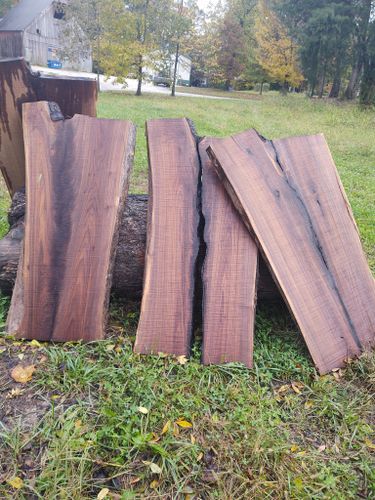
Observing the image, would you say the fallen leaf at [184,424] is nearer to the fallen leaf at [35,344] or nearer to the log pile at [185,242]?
the log pile at [185,242]

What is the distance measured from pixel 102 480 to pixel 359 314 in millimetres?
1645

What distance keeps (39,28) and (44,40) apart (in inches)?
39.0

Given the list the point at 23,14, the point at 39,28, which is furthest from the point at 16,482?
the point at 23,14

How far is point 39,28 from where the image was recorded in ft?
96.3

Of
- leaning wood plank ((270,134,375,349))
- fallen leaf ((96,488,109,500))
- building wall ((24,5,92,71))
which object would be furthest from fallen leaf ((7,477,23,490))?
building wall ((24,5,92,71))

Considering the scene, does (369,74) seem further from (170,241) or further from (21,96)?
(170,241)

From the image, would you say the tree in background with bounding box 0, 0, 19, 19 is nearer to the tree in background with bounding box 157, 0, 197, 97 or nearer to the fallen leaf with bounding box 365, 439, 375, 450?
the tree in background with bounding box 157, 0, 197, 97

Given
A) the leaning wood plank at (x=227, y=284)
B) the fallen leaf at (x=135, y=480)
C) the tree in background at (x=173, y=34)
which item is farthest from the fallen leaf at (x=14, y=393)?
the tree in background at (x=173, y=34)

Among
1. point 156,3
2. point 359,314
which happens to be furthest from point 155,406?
point 156,3

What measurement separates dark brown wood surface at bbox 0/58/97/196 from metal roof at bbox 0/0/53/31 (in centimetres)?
2952

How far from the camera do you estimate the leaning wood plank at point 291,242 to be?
224 cm

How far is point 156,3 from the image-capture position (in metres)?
18.7

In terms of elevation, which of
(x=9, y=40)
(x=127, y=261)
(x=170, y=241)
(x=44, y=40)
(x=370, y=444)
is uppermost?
→ (x=170, y=241)

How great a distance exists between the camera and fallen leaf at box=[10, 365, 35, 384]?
189 cm
